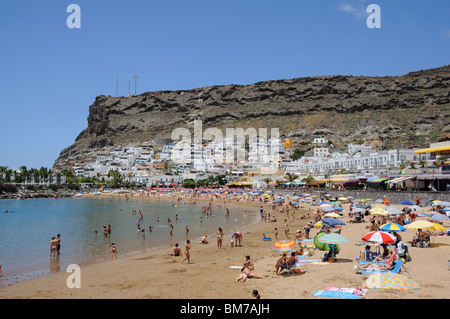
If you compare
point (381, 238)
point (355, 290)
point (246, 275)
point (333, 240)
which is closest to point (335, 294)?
point (355, 290)

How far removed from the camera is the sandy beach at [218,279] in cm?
809

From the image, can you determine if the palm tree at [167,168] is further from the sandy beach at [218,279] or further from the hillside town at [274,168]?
the sandy beach at [218,279]

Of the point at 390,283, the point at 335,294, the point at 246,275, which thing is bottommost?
the point at 246,275

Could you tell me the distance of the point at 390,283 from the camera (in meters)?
7.11

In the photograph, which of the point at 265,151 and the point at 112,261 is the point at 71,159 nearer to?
the point at 265,151

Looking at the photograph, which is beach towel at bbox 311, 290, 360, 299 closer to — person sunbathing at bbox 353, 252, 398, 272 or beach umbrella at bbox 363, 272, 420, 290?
beach umbrella at bbox 363, 272, 420, 290

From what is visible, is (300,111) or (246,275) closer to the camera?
(246,275)

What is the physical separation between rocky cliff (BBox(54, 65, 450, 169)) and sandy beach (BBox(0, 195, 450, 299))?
8047 centimetres

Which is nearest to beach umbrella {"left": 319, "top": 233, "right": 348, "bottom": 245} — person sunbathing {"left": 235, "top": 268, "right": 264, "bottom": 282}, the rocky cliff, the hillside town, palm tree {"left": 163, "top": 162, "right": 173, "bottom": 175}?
person sunbathing {"left": 235, "top": 268, "right": 264, "bottom": 282}

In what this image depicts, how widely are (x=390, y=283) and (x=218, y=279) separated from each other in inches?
190

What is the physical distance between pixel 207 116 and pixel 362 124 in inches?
2358

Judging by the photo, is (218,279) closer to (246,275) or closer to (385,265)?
(246,275)

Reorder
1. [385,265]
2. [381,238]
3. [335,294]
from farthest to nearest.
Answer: [381,238] → [385,265] → [335,294]

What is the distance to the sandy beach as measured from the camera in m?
8.09
